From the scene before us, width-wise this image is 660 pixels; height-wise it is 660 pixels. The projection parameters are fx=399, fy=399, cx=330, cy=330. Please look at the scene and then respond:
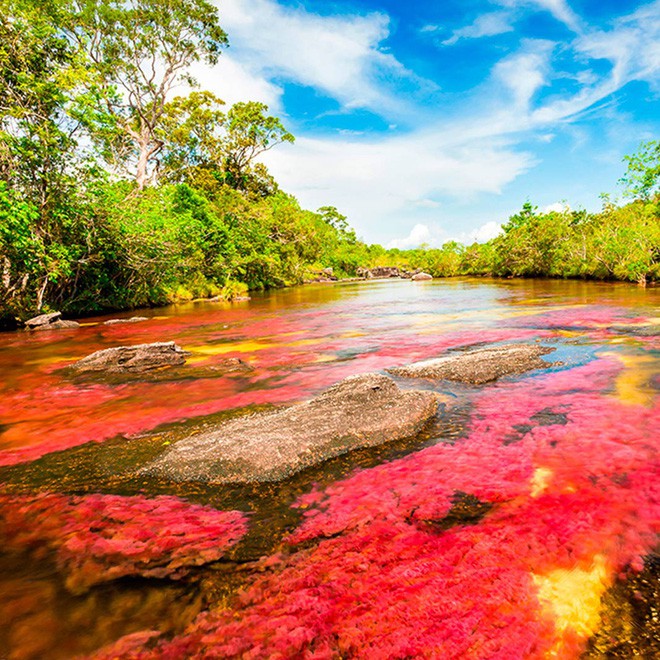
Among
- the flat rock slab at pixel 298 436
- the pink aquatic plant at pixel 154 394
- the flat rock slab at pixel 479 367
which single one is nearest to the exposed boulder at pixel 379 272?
the pink aquatic plant at pixel 154 394

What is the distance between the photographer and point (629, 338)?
27.4ft

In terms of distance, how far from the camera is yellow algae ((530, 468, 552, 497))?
300 cm

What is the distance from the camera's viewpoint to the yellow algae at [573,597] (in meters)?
1.87

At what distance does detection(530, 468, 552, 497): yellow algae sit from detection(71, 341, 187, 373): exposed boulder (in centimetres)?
697

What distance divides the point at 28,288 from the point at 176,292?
30.2ft

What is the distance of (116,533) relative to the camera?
276cm

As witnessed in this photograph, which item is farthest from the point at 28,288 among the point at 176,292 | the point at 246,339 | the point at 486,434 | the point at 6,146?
the point at 486,434

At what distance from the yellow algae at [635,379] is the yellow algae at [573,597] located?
10.7 feet

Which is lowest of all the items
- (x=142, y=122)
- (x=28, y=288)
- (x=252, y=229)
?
(x=28, y=288)

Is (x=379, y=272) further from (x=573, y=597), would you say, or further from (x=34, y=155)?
(x=573, y=597)

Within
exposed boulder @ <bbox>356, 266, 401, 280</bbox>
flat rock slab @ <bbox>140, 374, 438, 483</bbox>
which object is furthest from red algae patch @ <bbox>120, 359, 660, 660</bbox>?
exposed boulder @ <bbox>356, 266, 401, 280</bbox>

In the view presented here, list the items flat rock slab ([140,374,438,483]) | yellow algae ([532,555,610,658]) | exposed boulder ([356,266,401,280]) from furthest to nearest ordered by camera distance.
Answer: exposed boulder ([356,266,401,280]) → flat rock slab ([140,374,438,483]) → yellow algae ([532,555,610,658])

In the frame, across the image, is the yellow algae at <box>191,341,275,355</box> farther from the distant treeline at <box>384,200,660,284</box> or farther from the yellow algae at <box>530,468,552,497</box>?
the distant treeline at <box>384,200,660,284</box>

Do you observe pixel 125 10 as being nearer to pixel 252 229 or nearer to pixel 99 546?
pixel 252 229
